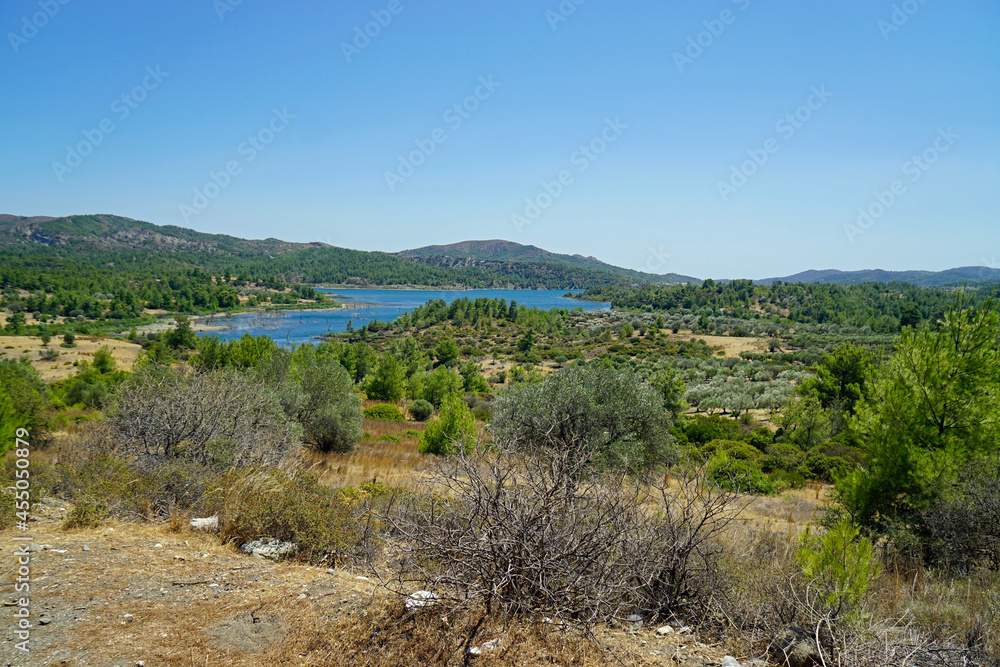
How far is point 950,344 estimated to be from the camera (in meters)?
9.30

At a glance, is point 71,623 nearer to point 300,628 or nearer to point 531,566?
point 300,628

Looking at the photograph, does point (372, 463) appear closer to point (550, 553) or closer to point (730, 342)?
point (550, 553)

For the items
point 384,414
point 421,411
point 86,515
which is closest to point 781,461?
point 86,515

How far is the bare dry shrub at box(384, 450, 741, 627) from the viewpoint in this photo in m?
3.66

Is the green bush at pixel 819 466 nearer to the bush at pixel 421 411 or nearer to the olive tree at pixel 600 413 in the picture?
the olive tree at pixel 600 413

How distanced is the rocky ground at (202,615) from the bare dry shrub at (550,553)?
0.26 m

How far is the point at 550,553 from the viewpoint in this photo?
3670 millimetres

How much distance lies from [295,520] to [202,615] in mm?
1803

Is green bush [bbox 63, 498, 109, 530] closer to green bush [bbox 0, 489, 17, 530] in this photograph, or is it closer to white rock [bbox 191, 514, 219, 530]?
green bush [bbox 0, 489, 17, 530]

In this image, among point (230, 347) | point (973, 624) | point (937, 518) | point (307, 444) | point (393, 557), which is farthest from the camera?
point (230, 347)

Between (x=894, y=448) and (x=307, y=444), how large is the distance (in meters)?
16.0

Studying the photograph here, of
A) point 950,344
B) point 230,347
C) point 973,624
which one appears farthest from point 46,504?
point 230,347

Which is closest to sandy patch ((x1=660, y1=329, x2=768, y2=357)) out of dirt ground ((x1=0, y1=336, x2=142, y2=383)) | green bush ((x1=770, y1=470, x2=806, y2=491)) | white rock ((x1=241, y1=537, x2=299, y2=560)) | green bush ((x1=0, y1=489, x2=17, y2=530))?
green bush ((x1=770, y1=470, x2=806, y2=491))

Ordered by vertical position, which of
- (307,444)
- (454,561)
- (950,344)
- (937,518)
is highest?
(950,344)
